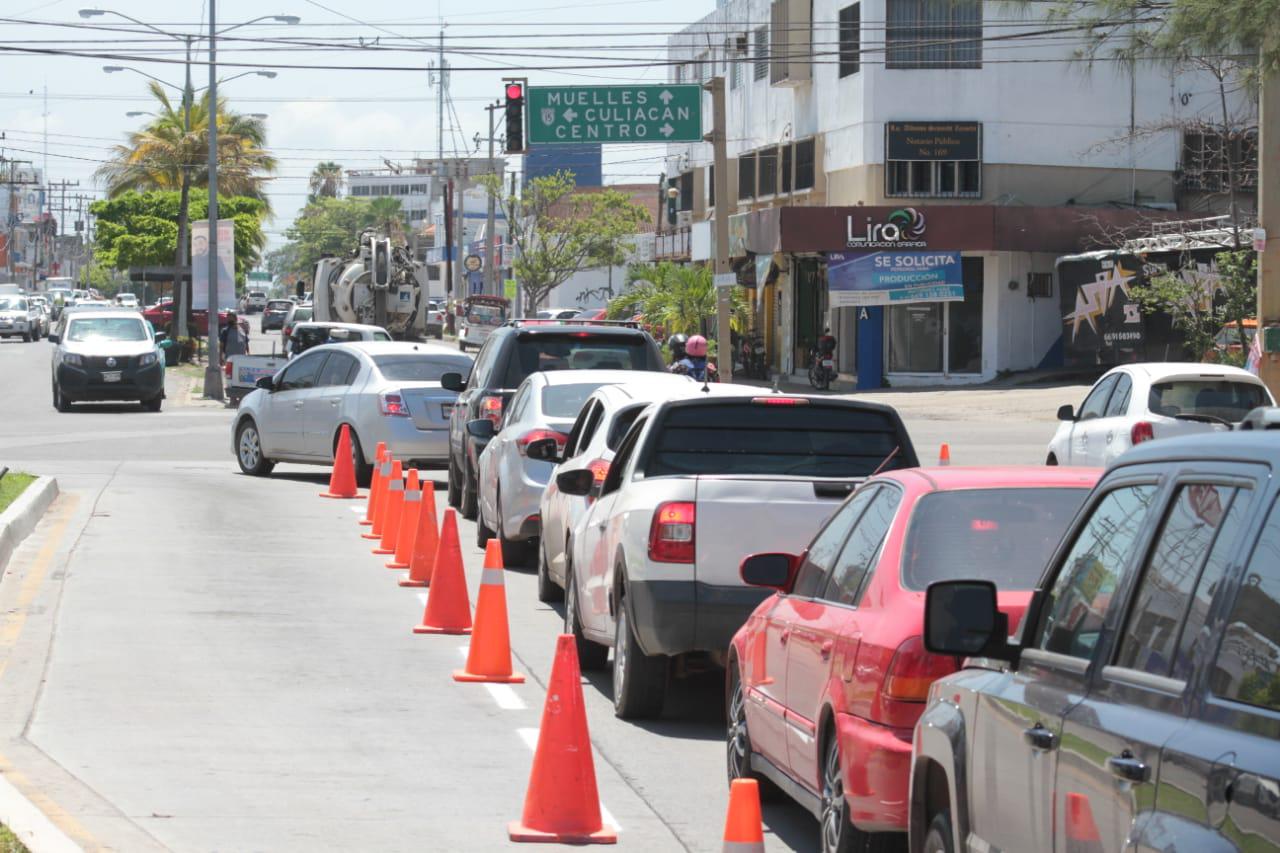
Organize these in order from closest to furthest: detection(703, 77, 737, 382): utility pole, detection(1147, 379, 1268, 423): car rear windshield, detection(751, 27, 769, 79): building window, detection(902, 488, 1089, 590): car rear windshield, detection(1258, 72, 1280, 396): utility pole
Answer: detection(902, 488, 1089, 590): car rear windshield < detection(1147, 379, 1268, 423): car rear windshield < detection(1258, 72, 1280, 396): utility pole < detection(703, 77, 737, 382): utility pole < detection(751, 27, 769, 79): building window

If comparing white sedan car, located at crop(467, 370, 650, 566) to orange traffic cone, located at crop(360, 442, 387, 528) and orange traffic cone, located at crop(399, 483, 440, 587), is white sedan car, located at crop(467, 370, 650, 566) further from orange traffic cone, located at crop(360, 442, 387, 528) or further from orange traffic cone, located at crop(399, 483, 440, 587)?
orange traffic cone, located at crop(360, 442, 387, 528)

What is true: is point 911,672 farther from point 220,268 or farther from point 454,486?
point 220,268

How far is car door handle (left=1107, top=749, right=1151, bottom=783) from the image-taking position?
3583 millimetres

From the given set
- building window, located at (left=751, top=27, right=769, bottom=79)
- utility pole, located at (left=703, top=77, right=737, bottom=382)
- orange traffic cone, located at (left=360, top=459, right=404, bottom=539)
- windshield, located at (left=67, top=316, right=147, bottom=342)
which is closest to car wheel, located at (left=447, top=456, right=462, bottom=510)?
orange traffic cone, located at (left=360, top=459, right=404, bottom=539)

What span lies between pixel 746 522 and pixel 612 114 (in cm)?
3174

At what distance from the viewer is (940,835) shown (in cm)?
512

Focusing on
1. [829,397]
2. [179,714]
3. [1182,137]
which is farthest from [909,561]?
[1182,137]

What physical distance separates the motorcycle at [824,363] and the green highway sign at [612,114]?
941cm

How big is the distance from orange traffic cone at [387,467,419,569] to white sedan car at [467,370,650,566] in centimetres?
69

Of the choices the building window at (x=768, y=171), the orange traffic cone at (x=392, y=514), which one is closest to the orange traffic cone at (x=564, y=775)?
the orange traffic cone at (x=392, y=514)

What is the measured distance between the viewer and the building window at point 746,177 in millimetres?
56500

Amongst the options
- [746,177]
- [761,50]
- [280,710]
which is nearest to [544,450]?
[280,710]

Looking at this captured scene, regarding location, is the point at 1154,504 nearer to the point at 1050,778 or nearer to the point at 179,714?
the point at 1050,778

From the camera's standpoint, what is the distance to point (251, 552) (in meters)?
16.4
